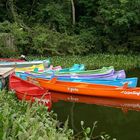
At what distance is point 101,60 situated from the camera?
2291 cm

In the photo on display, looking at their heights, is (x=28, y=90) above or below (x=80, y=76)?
above

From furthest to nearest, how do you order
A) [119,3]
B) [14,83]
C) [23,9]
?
[23,9], [119,3], [14,83]

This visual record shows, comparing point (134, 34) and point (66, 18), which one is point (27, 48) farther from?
point (134, 34)

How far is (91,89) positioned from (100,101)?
50cm

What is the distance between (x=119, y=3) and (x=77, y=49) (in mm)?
4182

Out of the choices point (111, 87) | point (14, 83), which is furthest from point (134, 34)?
point (14, 83)

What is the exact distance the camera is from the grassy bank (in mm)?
21438

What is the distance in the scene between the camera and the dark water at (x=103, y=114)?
9.25 metres

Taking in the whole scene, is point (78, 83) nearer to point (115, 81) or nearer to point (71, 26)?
point (115, 81)

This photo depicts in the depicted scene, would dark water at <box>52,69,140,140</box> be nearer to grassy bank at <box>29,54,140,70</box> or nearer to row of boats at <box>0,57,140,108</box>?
row of boats at <box>0,57,140,108</box>

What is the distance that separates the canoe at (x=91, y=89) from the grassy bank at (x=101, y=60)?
24.5 feet

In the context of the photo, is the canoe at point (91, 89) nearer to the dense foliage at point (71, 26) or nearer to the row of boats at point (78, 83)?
the row of boats at point (78, 83)

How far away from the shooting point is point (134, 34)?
A: 1034 inches

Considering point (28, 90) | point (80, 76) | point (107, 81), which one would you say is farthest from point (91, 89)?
point (28, 90)
